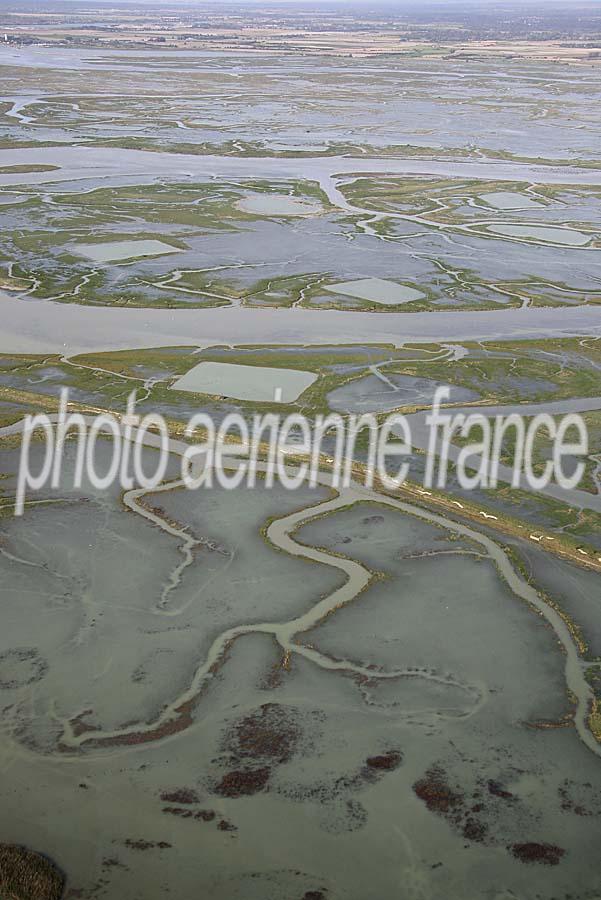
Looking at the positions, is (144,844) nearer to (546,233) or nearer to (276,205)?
(546,233)

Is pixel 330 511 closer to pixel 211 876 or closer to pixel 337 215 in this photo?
pixel 211 876

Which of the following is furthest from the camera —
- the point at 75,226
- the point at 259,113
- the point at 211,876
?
the point at 259,113

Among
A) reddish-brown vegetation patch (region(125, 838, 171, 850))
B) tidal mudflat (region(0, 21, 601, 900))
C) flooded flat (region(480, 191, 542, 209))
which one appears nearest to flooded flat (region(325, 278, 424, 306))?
tidal mudflat (region(0, 21, 601, 900))

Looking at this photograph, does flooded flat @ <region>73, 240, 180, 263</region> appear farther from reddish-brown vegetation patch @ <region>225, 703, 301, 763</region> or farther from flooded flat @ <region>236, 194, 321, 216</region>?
reddish-brown vegetation patch @ <region>225, 703, 301, 763</region>

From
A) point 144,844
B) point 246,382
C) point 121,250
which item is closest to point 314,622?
point 144,844

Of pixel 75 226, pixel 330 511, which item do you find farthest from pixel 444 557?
pixel 75 226

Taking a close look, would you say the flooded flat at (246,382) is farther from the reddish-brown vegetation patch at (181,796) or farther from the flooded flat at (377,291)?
the reddish-brown vegetation patch at (181,796)
